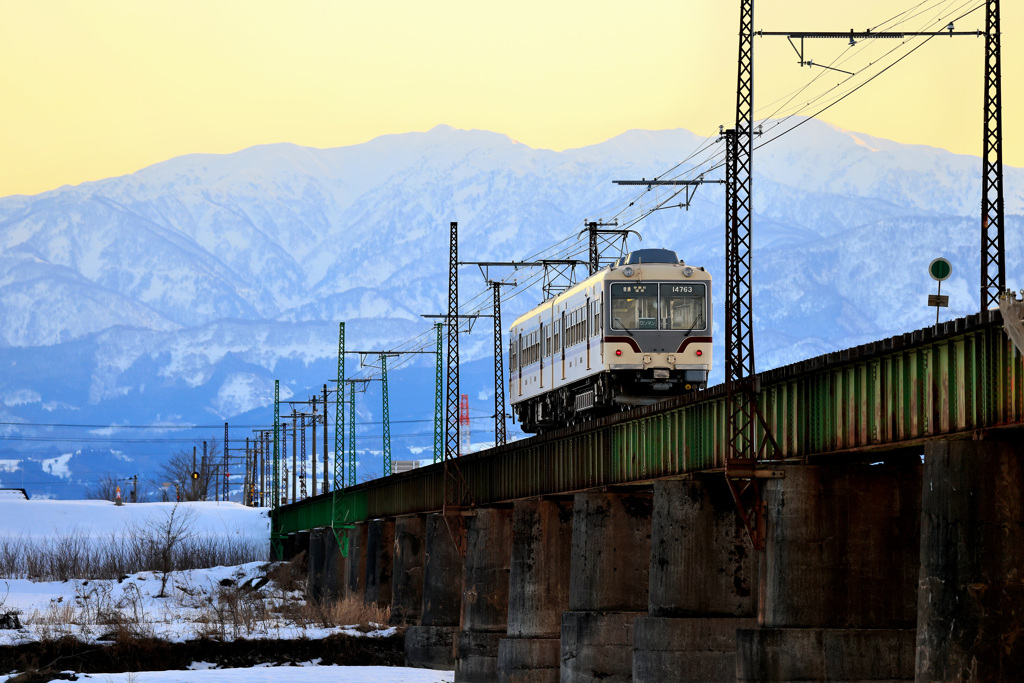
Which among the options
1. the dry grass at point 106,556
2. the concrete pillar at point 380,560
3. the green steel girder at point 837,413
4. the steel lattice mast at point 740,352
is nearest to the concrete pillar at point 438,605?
the green steel girder at point 837,413

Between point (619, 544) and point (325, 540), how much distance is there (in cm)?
5547

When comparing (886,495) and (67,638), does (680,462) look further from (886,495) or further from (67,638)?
(67,638)

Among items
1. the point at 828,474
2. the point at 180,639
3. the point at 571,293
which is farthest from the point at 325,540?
the point at 828,474

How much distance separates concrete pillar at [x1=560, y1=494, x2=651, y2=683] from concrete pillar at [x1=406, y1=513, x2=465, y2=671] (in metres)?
17.7

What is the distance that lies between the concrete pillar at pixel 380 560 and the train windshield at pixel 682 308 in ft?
103

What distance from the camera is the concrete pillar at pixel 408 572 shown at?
6338 cm

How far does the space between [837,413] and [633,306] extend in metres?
18.4

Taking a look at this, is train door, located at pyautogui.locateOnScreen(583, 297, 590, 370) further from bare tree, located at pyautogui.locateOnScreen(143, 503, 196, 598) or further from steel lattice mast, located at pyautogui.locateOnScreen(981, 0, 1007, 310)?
bare tree, located at pyautogui.locateOnScreen(143, 503, 196, 598)

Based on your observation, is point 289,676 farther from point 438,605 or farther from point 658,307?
point 658,307

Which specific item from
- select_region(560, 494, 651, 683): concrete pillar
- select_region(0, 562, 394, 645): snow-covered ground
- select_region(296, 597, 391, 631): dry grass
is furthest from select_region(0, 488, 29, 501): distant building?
select_region(560, 494, 651, 683): concrete pillar

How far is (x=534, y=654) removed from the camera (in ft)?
139

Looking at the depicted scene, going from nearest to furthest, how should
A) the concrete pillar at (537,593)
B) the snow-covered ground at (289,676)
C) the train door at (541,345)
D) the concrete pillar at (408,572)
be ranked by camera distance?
the concrete pillar at (537,593) → the snow-covered ground at (289,676) → the train door at (541,345) → the concrete pillar at (408,572)

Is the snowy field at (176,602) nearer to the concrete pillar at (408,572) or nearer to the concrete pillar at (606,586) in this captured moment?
the concrete pillar at (408,572)

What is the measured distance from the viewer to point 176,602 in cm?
8725
